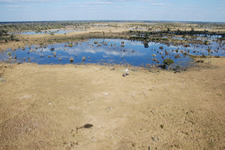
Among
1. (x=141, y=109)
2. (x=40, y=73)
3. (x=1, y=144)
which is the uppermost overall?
(x=40, y=73)

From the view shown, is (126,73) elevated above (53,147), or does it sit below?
above

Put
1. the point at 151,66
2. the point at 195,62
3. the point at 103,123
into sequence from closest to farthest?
the point at 103,123
the point at 151,66
the point at 195,62

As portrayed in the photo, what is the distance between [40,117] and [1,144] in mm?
3271

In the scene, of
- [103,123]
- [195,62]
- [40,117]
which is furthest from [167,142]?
[195,62]

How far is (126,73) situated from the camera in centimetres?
2219

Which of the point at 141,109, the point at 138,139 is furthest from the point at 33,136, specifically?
the point at 141,109

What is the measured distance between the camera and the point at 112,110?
1373 cm

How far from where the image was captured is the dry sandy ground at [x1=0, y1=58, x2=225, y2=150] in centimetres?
1036

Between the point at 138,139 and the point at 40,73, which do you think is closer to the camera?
the point at 138,139

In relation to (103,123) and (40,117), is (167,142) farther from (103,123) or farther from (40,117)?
(40,117)

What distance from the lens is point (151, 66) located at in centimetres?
2678

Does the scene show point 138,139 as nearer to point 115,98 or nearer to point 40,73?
point 115,98

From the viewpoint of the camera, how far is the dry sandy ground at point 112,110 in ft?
34.0

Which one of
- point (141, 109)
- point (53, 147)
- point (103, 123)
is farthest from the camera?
point (141, 109)
